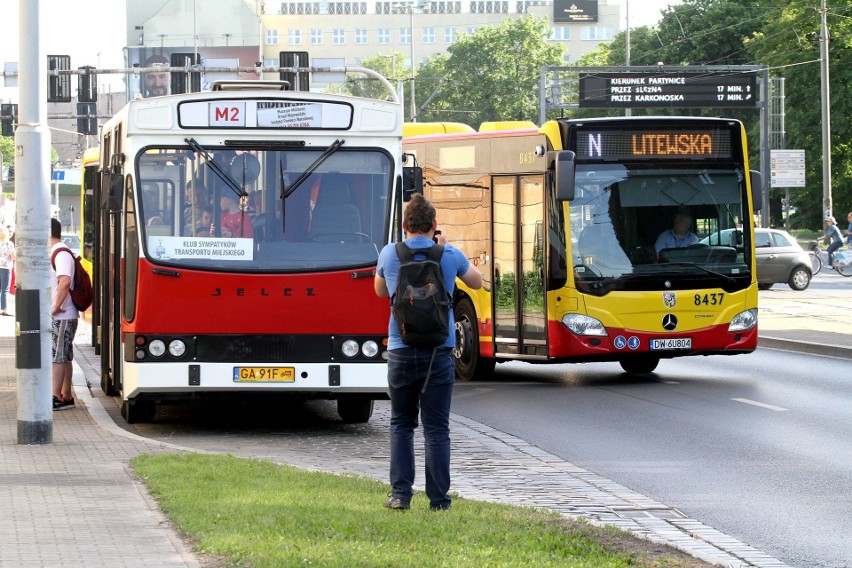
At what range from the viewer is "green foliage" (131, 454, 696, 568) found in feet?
23.2

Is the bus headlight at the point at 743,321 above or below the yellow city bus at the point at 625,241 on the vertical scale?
below

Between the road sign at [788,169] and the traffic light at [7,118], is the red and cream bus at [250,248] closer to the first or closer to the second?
the traffic light at [7,118]

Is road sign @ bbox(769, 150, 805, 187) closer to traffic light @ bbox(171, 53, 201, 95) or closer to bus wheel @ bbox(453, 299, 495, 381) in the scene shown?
traffic light @ bbox(171, 53, 201, 95)

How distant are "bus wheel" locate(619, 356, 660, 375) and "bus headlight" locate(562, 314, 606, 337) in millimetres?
Answer: 1862

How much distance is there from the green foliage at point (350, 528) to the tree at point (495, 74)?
106m

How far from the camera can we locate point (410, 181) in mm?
13445

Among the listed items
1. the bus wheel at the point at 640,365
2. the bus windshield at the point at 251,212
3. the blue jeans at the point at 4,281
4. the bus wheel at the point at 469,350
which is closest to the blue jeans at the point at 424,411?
the bus windshield at the point at 251,212

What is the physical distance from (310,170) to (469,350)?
239 inches

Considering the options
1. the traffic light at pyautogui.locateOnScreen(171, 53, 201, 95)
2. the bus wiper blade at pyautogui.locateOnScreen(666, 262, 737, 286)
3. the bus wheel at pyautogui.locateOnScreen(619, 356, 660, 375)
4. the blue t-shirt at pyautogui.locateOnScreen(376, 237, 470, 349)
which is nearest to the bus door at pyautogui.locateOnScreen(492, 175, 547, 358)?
the bus wiper blade at pyautogui.locateOnScreen(666, 262, 737, 286)

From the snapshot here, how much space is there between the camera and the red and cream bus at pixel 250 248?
1314cm

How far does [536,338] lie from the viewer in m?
17.9

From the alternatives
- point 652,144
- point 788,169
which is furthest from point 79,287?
point 788,169

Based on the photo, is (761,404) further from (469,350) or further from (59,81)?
(59,81)

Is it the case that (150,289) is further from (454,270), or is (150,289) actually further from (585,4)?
(585,4)
